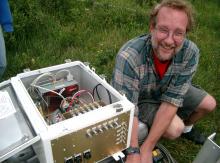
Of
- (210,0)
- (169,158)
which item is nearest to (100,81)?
(169,158)

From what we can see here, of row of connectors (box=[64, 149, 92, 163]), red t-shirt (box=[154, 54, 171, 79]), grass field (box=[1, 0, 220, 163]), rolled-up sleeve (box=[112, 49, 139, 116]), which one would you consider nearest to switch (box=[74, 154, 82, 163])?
row of connectors (box=[64, 149, 92, 163])

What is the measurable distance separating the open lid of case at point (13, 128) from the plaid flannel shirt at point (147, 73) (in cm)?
77

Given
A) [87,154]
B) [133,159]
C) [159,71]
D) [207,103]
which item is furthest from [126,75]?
[207,103]

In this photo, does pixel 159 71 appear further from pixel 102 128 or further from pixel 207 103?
pixel 102 128

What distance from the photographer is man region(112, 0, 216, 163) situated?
6.86 feet

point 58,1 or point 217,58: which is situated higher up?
point 58,1

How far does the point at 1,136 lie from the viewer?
142 centimetres

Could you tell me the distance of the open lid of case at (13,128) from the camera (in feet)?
4.49

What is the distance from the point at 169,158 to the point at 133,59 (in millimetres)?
857

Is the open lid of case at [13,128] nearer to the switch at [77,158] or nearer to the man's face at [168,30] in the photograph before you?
the switch at [77,158]

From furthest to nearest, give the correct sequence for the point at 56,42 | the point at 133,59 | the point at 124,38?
the point at 124,38
the point at 56,42
the point at 133,59

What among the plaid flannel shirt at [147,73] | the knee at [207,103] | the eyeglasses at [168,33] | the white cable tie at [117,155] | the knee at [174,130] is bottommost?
the knee at [174,130]

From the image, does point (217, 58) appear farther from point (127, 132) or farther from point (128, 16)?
point (127, 132)

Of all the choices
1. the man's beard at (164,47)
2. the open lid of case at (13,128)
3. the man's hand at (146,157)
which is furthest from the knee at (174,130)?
Answer: the open lid of case at (13,128)
